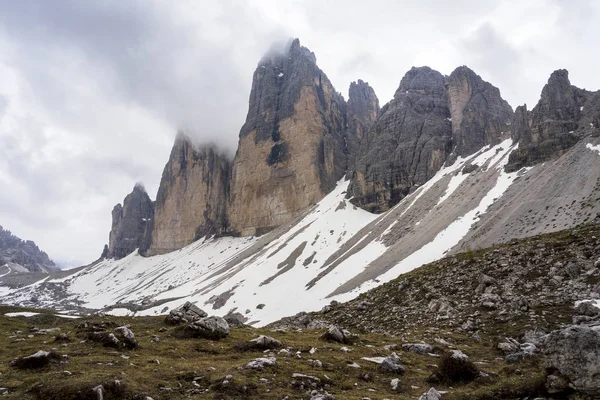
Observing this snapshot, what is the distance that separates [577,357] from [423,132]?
390 ft

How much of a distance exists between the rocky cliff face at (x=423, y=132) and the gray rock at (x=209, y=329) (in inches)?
3815

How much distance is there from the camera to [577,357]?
9359 mm

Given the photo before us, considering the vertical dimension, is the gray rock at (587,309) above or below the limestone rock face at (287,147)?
below

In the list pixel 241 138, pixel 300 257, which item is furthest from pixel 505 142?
Answer: pixel 241 138

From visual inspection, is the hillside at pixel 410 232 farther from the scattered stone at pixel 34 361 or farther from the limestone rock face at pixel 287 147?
the scattered stone at pixel 34 361

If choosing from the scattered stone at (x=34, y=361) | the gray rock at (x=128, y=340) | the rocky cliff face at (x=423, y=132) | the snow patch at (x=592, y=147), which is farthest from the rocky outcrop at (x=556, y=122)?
the scattered stone at (x=34, y=361)

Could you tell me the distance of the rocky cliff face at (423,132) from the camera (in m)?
111

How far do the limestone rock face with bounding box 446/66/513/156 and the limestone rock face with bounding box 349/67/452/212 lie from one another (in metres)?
3.72

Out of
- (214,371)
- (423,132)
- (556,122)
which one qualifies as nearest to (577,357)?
(214,371)

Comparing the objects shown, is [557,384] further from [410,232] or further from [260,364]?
[410,232]

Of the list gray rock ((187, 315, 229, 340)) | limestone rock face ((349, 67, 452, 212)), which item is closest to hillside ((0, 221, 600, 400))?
gray rock ((187, 315, 229, 340))

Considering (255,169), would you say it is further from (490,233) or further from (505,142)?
Answer: (490,233)

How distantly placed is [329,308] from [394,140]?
98.8m

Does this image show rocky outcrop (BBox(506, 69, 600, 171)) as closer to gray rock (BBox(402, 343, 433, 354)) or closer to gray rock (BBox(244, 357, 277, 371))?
gray rock (BBox(402, 343, 433, 354))
